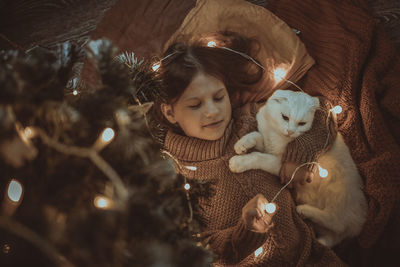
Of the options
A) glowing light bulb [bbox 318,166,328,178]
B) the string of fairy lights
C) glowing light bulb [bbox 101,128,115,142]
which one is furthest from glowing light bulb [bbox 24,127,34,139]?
glowing light bulb [bbox 318,166,328,178]

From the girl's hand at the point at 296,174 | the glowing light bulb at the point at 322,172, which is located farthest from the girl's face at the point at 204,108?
the glowing light bulb at the point at 322,172

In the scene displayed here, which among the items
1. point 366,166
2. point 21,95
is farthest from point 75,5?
point 366,166

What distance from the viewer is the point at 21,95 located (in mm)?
504

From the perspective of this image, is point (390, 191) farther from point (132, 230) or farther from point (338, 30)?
point (132, 230)

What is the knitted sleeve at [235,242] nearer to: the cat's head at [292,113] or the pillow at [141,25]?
the cat's head at [292,113]

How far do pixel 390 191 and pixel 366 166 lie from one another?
11 centimetres

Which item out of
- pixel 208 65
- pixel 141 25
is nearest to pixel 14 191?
pixel 208 65

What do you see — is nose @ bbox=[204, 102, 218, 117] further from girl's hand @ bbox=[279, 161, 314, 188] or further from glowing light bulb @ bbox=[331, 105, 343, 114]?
glowing light bulb @ bbox=[331, 105, 343, 114]

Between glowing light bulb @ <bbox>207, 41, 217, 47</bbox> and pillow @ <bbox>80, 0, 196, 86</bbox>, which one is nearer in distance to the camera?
glowing light bulb @ <bbox>207, 41, 217, 47</bbox>

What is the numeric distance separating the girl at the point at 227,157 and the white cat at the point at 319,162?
0.04m

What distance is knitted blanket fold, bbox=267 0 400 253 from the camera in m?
1.09

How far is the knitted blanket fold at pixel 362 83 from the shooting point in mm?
1086

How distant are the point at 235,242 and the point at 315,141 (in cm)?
46

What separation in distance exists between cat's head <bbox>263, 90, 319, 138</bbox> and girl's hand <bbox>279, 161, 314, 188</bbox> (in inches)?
4.1
